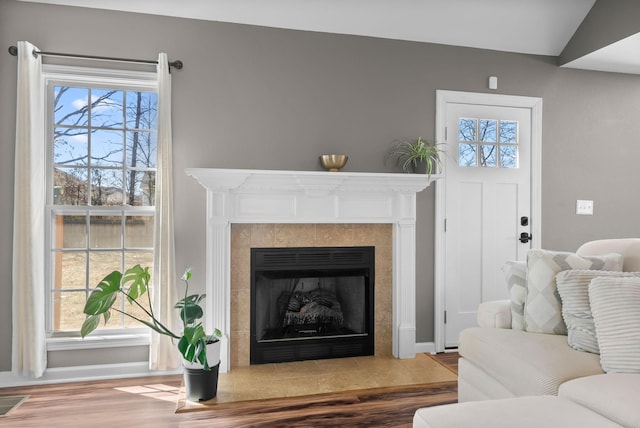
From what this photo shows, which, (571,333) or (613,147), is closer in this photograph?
(571,333)

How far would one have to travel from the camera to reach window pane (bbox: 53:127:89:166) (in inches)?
115

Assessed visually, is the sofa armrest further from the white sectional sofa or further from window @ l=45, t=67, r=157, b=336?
window @ l=45, t=67, r=157, b=336

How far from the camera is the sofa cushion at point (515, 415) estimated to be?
50.3 inches

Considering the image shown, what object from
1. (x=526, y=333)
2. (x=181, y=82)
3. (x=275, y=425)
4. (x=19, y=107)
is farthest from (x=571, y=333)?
(x=19, y=107)

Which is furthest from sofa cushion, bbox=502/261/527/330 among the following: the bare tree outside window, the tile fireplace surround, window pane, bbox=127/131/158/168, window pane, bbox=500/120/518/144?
window pane, bbox=127/131/158/168

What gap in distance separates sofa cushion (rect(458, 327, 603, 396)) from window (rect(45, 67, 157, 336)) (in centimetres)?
235

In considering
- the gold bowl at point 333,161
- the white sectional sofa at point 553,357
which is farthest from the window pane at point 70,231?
the white sectional sofa at point 553,357

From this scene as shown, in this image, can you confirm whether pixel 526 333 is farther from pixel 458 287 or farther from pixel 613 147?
pixel 613 147

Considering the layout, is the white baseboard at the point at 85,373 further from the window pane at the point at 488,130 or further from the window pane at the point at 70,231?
the window pane at the point at 488,130

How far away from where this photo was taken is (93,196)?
2.97 meters

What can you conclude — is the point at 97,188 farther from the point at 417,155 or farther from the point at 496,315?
the point at 496,315

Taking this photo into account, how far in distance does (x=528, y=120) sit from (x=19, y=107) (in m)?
3.96

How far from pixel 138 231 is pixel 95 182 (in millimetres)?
466

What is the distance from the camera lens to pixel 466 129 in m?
3.51
